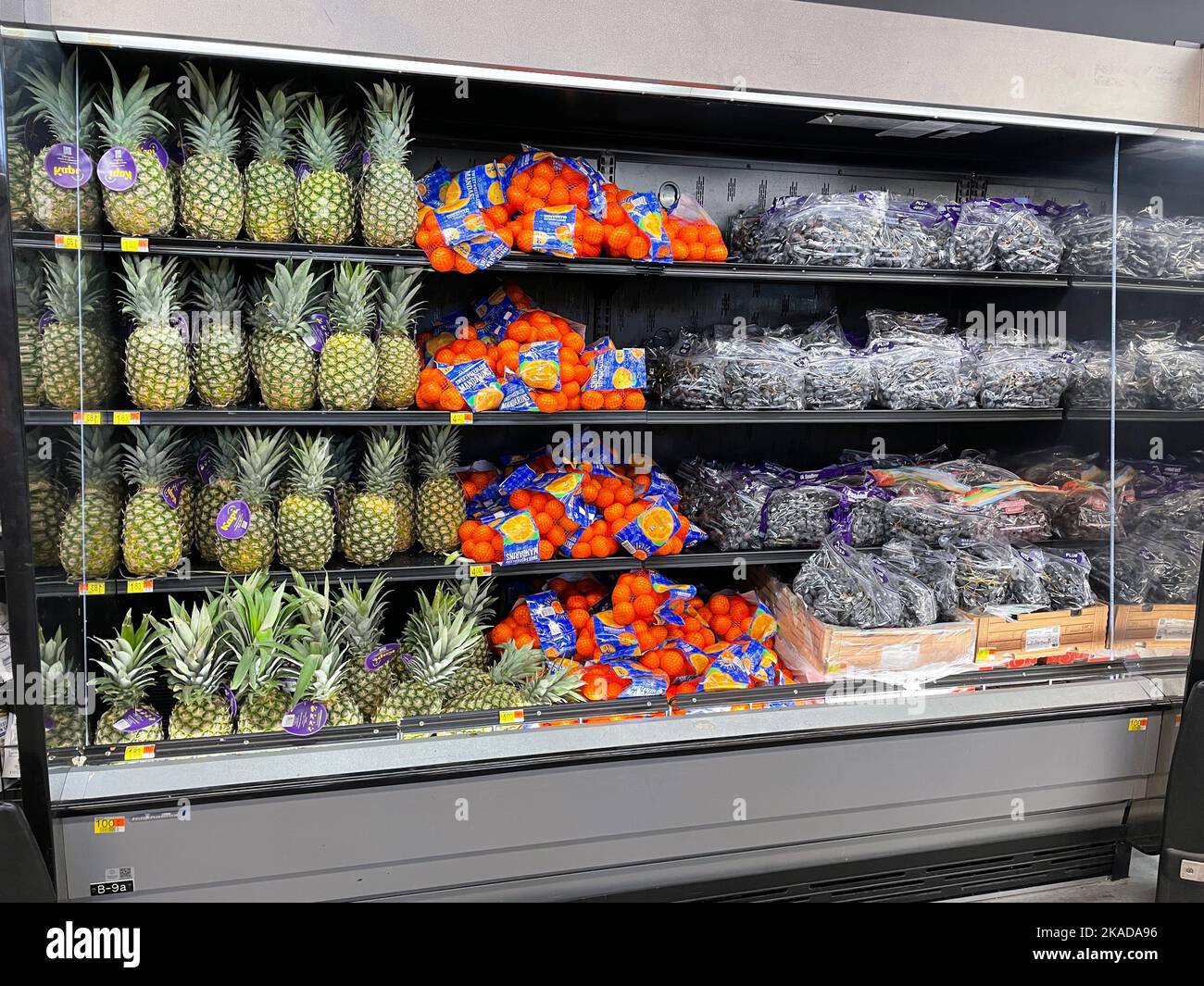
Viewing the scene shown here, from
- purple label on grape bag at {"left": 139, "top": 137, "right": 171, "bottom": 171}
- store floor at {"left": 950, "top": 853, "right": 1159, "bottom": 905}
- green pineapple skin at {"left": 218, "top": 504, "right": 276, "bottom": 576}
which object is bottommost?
store floor at {"left": 950, "top": 853, "right": 1159, "bottom": 905}

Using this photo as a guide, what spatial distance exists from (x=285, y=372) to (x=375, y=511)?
0.50 metres

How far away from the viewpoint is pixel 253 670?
2492 mm

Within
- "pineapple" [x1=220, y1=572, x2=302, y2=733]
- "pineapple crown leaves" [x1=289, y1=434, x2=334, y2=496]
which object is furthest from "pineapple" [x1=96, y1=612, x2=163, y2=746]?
"pineapple crown leaves" [x1=289, y1=434, x2=334, y2=496]

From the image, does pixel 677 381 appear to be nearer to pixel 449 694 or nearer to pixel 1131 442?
pixel 449 694

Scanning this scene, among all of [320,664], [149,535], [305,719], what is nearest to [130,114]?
[149,535]

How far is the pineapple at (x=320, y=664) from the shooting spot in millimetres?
2482

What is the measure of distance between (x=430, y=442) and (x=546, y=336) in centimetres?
53

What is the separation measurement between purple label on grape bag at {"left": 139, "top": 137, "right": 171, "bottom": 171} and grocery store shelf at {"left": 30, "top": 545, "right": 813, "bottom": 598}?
1179 millimetres

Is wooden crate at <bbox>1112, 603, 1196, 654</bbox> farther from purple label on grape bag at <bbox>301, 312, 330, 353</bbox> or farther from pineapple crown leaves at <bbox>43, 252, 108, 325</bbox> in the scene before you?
pineapple crown leaves at <bbox>43, 252, 108, 325</bbox>

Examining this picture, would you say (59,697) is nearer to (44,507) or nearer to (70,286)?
(44,507)

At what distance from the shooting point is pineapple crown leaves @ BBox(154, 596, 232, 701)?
2.42 metres

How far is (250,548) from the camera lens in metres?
2.61

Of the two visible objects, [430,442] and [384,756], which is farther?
[430,442]
